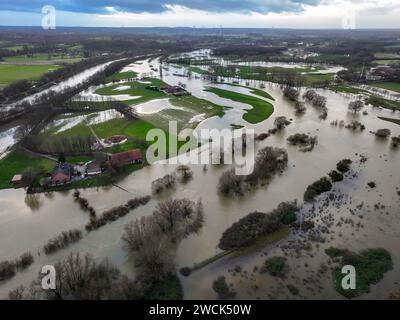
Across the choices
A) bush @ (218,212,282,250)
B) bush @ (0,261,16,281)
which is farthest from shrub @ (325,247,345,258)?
bush @ (0,261,16,281)

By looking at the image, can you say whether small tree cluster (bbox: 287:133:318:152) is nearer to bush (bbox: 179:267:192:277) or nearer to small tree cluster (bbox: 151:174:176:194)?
small tree cluster (bbox: 151:174:176:194)

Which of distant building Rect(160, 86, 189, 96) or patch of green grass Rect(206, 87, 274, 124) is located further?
distant building Rect(160, 86, 189, 96)

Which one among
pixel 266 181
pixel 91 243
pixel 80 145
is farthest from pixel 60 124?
pixel 266 181

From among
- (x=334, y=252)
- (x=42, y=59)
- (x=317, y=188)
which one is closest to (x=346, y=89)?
(x=317, y=188)

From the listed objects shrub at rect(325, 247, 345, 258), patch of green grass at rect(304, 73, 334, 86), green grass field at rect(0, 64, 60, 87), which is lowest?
shrub at rect(325, 247, 345, 258)

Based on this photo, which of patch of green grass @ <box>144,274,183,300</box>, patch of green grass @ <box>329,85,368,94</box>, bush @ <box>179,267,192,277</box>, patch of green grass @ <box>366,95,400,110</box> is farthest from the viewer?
patch of green grass @ <box>329,85,368,94</box>
